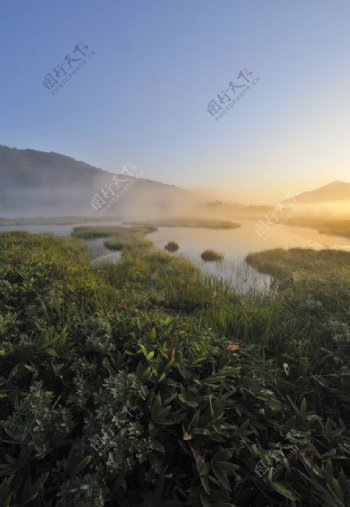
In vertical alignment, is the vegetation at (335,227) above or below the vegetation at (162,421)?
below

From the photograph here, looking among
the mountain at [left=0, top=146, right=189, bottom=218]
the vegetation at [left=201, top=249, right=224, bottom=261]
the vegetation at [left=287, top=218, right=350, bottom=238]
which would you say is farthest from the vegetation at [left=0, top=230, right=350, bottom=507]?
the mountain at [left=0, top=146, right=189, bottom=218]

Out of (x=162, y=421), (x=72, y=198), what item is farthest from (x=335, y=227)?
(x=72, y=198)

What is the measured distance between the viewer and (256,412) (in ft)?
10.1

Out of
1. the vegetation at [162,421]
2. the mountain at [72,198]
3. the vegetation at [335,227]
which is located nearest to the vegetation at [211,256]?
the vegetation at [162,421]

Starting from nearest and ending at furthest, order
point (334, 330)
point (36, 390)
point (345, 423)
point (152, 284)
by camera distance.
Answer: point (36, 390)
point (345, 423)
point (334, 330)
point (152, 284)

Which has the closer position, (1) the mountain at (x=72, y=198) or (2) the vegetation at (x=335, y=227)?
(2) the vegetation at (x=335, y=227)

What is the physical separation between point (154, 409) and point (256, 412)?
4.19 ft

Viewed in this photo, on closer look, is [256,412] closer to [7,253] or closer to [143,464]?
[143,464]

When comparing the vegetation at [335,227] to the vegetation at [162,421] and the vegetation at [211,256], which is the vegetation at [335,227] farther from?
the vegetation at [162,421]

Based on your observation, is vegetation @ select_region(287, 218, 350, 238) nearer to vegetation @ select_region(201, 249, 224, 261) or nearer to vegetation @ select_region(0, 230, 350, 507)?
vegetation @ select_region(201, 249, 224, 261)

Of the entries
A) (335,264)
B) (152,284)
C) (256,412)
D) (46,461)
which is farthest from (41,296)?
(335,264)

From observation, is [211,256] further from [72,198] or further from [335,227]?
[72,198]

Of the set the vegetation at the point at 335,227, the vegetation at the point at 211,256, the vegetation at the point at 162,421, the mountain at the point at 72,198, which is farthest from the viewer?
the mountain at the point at 72,198

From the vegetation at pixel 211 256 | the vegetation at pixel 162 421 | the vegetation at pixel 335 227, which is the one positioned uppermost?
the vegetation at pixel 162 421
